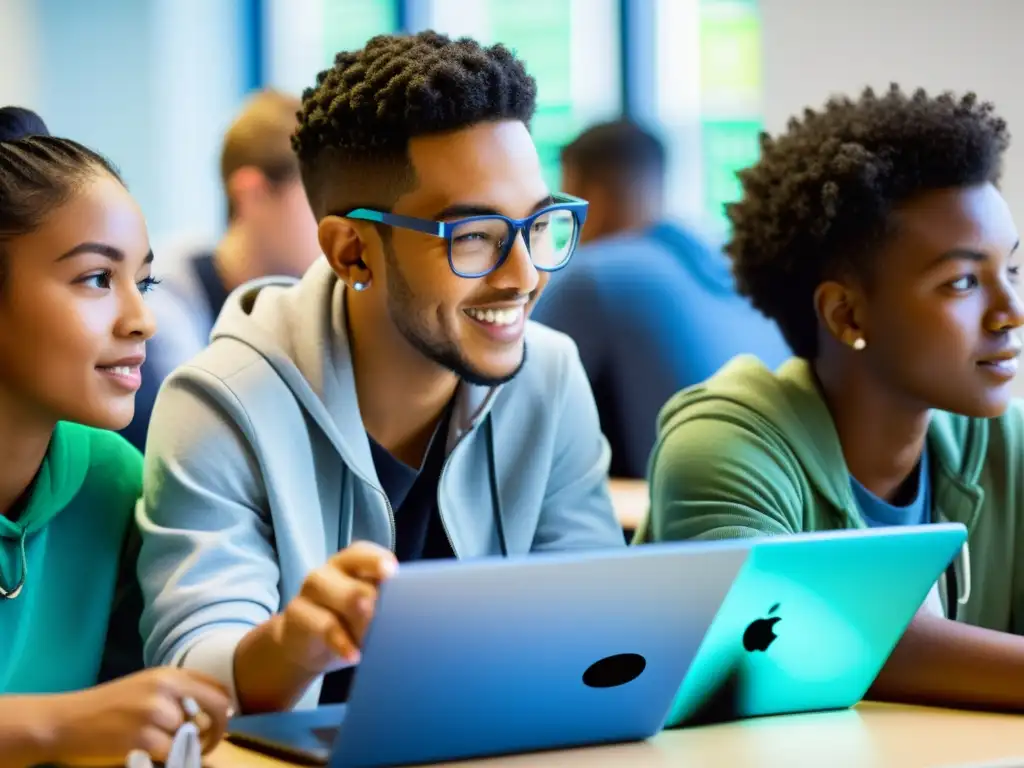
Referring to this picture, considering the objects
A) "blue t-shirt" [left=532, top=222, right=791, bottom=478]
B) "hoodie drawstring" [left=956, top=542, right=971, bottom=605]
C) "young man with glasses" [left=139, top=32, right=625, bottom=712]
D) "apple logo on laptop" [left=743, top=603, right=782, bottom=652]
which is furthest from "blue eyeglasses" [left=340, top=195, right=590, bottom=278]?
"blue t-shirt" [left=532, top=222, right=791, bottom=478]

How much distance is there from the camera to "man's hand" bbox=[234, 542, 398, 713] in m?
1.16

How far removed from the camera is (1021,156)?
4.00 meters

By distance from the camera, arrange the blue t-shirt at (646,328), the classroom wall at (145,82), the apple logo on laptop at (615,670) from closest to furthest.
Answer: the apple logo on laptop at (615,670), the blue t-shirt at (646,328), the classroom wall at (145,82)

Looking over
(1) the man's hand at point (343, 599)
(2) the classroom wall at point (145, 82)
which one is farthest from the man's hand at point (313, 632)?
(2) the classroom wall at point (145, 82)

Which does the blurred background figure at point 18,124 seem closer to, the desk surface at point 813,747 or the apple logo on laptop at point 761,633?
the desk surface at point 813,747

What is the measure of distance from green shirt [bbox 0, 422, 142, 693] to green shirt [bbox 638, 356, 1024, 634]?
68 cm

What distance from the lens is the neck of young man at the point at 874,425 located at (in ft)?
6.44

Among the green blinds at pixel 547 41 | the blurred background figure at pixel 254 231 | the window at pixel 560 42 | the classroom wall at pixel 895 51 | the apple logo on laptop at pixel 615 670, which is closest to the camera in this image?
the apple logo on laptop at pixel 615 670

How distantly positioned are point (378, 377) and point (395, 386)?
0.08 ft

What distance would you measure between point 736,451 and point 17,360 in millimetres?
864

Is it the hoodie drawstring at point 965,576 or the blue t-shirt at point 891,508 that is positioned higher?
the blue t-shirt at point 891,508

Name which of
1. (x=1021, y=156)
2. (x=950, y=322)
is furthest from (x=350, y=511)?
(x=1021, y=156)

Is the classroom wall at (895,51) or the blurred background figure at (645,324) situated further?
the classroom wall at (895,51)

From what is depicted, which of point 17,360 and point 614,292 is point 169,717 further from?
point 614,292
